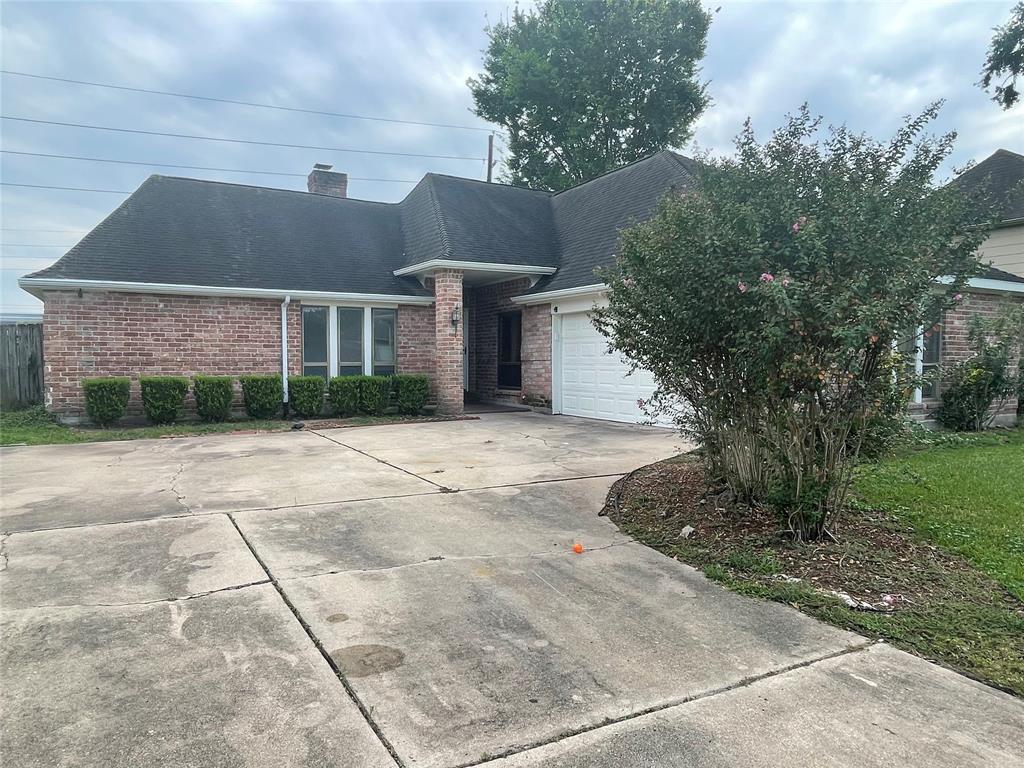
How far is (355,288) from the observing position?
13.9 metres

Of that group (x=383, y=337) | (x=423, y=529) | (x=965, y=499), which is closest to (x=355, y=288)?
(x=383, y=337)

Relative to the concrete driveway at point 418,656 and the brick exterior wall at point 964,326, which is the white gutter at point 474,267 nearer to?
the brick exterior wall at point 964,326

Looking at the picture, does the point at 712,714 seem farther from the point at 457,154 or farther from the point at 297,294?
the point at 457,154

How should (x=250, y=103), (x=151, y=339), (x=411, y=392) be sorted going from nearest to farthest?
(x=151, y=339) < (x=411, y=392) < (x=250, y=103)

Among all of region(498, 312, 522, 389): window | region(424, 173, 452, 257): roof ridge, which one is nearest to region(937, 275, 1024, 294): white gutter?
region(498, 312, 522, 389): window

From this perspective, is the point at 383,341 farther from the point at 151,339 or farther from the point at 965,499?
the point at 965,499

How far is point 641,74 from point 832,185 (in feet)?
83.6

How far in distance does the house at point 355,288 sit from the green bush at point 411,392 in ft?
1.57

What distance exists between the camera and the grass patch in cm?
333

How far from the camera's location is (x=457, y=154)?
33.4 meters

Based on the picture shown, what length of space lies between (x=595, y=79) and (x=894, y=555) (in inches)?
1016

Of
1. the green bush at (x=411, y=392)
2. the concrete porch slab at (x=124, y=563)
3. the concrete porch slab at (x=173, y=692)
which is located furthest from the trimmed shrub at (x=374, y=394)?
the concrete porch slab at (x=173, y=692)

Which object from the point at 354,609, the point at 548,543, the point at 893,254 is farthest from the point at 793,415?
the point at 354,609

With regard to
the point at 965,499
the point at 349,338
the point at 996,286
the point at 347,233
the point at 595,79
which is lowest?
the point at 965,499
